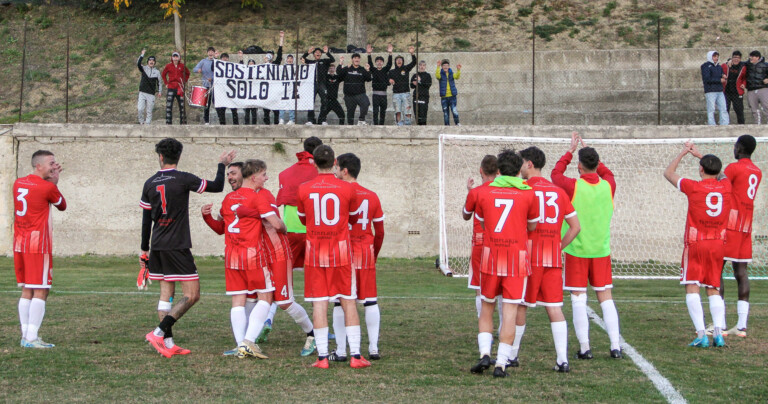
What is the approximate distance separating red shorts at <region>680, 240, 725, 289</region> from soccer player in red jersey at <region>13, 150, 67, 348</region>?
6.58 metres

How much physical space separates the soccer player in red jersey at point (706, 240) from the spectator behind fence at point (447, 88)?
1108 cm

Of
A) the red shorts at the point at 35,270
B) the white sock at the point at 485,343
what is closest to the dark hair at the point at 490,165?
the white sock at the point at 485,343

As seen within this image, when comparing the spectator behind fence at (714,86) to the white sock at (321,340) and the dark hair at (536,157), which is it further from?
the white sock at (321,340)

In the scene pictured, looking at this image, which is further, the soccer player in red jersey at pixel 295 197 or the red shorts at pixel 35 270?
the soccer player in red jersey at pixel 295 197

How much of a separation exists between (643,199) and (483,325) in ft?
40.2

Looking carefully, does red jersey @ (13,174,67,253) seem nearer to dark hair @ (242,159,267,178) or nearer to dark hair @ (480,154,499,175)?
dark hair @ (242,159,267,178)

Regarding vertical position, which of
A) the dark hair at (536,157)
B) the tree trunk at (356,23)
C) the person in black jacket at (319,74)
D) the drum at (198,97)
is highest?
the tree trunk at (356,23)

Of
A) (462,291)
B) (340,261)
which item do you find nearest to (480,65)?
(462,291)

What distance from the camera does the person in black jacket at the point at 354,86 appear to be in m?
18.7

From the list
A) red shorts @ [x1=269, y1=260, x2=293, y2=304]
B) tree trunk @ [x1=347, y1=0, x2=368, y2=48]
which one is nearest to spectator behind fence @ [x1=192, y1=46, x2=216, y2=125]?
tree trunk @ [x1=347, y1=0, x2=368, y2=48]

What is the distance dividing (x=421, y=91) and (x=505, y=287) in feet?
41.9

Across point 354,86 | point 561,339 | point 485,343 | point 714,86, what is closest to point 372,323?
point 485,343

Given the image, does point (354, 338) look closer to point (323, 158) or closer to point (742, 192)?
point (323, 158)

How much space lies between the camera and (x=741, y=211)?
9.06 m
